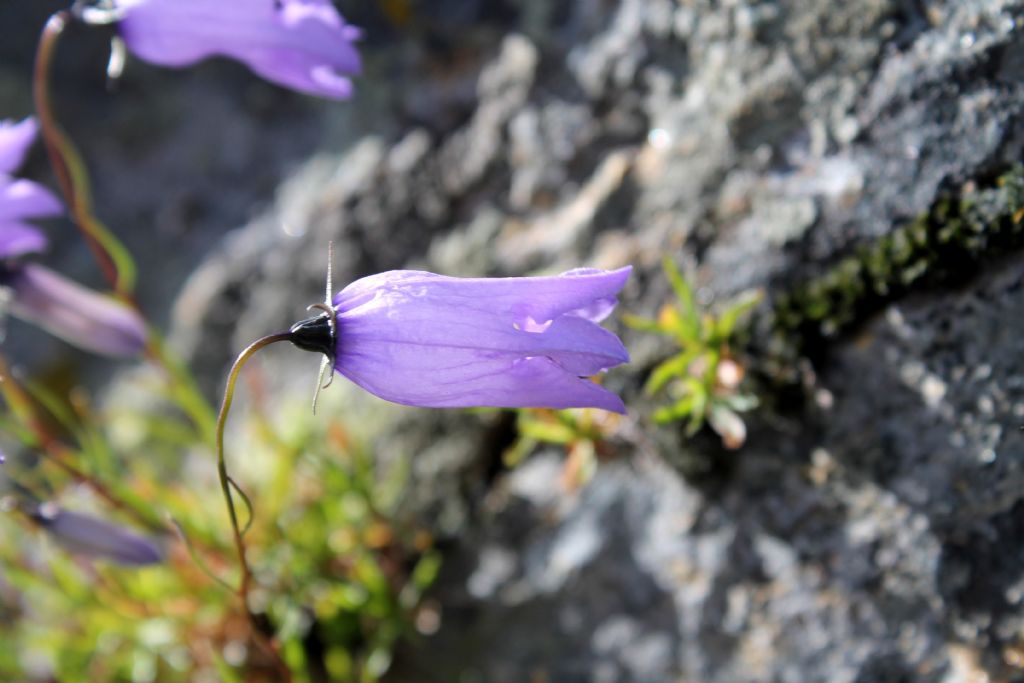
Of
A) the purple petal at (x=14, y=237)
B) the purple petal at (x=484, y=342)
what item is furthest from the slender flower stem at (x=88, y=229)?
the purple petal at (x=484, y=342)

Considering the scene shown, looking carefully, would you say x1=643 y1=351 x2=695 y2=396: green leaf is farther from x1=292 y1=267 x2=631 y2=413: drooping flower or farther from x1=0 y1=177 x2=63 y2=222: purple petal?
x1=0 y1=177 x2=63 y2=222: purple petal

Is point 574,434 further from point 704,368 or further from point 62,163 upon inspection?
point 62,163

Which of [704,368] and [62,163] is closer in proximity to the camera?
[704,368]

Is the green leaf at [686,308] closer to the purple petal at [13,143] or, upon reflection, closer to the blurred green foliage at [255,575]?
the blurred green foliage at [255,575]

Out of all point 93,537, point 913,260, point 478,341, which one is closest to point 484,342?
point 478,341

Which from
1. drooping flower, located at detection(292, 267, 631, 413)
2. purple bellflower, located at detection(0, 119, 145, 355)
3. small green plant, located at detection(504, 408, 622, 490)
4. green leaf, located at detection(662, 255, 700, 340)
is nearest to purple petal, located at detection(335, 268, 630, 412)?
drooping flower, located at detection(292, 267, 631, 413)

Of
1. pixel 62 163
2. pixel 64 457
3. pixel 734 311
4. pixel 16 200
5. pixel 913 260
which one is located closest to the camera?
pixel 913 260
